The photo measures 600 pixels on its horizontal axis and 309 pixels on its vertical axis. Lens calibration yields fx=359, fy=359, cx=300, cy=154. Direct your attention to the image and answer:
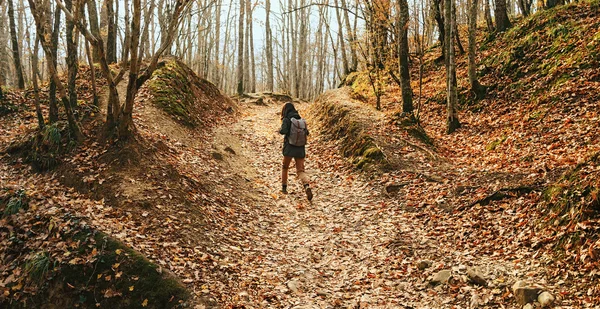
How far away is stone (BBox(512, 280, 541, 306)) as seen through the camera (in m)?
3.88

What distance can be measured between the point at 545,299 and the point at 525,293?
0.67 ft

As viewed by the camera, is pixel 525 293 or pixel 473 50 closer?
pixel 525 293

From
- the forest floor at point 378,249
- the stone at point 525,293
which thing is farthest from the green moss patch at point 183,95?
the stone at point 525,293

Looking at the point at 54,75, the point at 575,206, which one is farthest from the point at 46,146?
the point at 575,206

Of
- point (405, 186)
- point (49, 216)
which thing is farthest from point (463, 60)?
point (49, 216)

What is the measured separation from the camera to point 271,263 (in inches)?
227

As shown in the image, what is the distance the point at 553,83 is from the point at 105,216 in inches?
446

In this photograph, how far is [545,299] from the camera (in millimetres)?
3764

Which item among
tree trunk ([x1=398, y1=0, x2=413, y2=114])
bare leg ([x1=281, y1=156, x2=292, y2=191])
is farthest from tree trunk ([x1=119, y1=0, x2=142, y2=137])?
tree trunk ([x1=398, y1=0, x2=413, y2=114])

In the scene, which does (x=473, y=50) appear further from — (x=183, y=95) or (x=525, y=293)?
(x=183, y=95)

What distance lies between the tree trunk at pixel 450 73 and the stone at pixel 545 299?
322 inches

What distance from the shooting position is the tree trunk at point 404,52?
37.9 ft

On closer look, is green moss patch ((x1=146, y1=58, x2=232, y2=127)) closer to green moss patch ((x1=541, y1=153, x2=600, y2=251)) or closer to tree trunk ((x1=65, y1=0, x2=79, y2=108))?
tree trunk ((x1=65, y1=0, x2=79, y2=108))

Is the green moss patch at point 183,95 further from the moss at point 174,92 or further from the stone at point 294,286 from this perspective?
the stone at point 294,286
